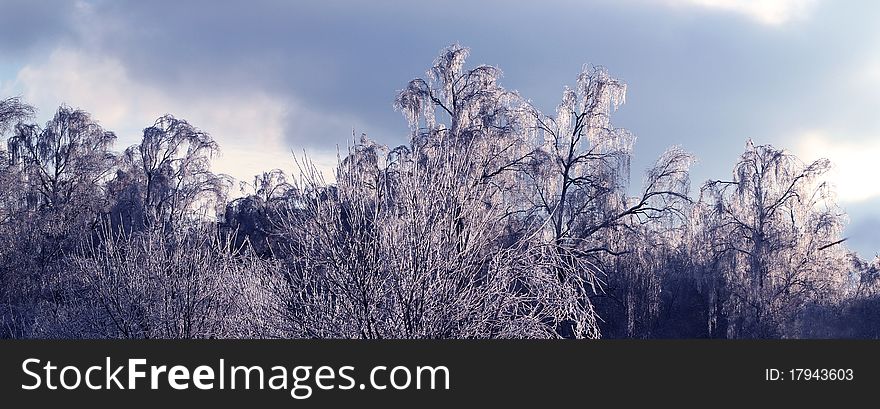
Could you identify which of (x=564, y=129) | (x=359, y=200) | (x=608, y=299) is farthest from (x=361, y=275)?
(x=608, y=299)

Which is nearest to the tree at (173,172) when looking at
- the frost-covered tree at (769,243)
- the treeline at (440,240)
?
the treeline at (440,240)

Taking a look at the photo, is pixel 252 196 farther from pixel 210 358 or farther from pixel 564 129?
pixel 210 358

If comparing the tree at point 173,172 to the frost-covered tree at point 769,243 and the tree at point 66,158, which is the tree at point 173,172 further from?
the frost-covered tree at point 769,243

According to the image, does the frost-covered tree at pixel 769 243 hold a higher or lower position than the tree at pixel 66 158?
lower

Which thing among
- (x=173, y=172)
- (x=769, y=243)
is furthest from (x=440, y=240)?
(x=173, y=172)

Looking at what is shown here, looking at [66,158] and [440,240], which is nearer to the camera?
[440,240]

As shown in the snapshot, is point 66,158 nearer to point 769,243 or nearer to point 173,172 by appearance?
point 173,172

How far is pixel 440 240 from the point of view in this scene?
36.6 ft

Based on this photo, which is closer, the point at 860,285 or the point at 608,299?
the point at 608,299

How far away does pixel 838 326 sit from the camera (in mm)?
29453

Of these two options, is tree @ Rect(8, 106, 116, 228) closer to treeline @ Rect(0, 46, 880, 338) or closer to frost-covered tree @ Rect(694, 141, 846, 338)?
treeline @ Rect(0, 46, 880, 338)

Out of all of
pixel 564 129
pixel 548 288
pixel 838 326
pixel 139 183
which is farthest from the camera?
pixel 139 183

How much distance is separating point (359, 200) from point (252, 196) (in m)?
25.0

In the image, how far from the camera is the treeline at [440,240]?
445 inches
